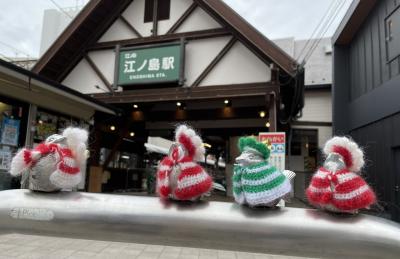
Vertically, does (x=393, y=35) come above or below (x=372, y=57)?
above

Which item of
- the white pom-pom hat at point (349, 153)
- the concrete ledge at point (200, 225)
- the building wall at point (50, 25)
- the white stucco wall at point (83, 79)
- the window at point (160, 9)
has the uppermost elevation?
the building wall at point (50, 25)

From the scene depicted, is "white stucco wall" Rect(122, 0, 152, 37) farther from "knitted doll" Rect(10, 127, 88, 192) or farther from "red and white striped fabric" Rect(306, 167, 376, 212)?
"red and white striped fabric" Rect(306, 167, 376, 212)

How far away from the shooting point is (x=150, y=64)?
8391 millimetres

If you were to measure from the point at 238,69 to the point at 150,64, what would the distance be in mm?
2209

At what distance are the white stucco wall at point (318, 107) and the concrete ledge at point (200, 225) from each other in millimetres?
12899

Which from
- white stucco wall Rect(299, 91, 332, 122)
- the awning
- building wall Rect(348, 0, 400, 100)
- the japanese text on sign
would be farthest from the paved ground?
white stucco wall Rect(299, 91, 332, 122)

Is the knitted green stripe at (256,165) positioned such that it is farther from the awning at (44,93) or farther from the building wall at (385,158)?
the building wall at (385,158)

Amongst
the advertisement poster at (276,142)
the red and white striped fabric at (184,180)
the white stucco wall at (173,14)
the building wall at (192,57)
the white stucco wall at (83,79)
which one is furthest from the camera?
the white stucco wall at (83,79)

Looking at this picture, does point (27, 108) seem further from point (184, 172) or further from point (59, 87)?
point (184, 172)

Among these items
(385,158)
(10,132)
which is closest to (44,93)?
(10,132)

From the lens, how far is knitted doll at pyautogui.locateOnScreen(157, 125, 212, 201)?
199 centimetres

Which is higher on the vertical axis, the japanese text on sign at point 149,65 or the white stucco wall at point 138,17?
the white stucco wall at point 138,17

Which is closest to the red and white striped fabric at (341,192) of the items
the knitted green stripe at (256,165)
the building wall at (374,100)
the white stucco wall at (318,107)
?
the knitted green stripe at (256,165)

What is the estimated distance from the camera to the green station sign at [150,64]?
8180mm
